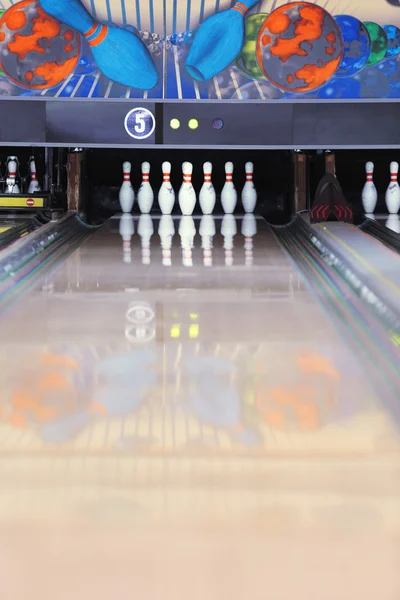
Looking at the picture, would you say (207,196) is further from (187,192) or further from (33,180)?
(33,180)

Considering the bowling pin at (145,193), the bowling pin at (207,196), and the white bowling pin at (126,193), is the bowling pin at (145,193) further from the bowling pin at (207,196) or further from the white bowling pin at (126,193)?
the bowling pin at (207,196)

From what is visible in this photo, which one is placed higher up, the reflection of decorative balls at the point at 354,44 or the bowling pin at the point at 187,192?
the reflection of decorative balls at the point at 354,44

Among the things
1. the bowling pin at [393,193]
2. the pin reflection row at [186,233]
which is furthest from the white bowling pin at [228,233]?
the bowling pin at [393,193]

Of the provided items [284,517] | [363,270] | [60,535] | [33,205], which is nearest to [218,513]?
[284,517]

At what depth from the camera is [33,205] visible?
14.3 ft

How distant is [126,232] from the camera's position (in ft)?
13.1

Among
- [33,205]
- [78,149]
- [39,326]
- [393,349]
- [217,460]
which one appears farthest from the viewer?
[78,149]

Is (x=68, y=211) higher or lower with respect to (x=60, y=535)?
lower

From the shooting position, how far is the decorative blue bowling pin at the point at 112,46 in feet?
13.8

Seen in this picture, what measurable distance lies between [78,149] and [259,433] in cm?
375

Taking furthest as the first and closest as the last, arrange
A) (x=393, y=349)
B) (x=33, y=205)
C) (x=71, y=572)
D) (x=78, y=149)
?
1. (x=78, y=149)
2. (x=33, y=205)
3. (x=393, y=349)
4. (x=71, y=572)

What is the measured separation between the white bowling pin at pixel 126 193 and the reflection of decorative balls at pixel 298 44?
1.05m

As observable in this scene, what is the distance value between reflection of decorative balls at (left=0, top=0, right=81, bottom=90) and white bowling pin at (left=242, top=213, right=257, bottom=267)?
1.24m

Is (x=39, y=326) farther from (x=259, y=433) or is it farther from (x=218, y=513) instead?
(x=218, y=513)
